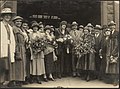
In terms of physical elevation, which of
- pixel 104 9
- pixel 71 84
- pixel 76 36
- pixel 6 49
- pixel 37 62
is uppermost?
pixel 104 9

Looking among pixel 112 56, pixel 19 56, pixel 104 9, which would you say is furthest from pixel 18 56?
pixel 104 9

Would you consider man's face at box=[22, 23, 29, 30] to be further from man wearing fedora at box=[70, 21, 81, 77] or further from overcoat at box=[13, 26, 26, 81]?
man wearing fedora at box=[70, 21, 81, 77]

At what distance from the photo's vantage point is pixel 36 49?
6.62m

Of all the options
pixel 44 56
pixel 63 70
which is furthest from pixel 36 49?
pixel 63 70

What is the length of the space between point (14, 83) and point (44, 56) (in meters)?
0.92

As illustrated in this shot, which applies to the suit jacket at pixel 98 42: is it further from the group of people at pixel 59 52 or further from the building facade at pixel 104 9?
the building facade at pixel 104 9

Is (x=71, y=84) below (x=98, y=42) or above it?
below

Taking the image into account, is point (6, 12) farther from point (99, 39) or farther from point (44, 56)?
point (99, 39)

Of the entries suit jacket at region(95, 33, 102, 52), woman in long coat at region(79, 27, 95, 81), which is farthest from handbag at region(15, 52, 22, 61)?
suit jacket at region(95, 33, 102, 52)

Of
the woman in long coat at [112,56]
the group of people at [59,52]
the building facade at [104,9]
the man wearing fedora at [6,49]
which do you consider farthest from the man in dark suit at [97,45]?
the man wearing fedora at [6,49]

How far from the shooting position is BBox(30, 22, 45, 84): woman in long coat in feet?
21.7

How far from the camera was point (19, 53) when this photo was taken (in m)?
6.30

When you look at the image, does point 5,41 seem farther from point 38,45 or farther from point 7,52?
point 38,45

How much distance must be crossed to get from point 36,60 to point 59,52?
0.55 metres
